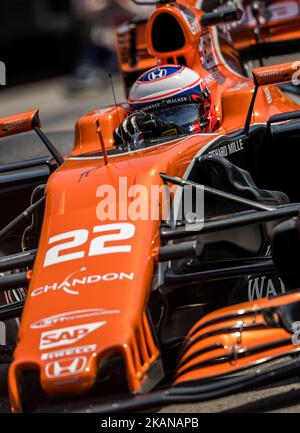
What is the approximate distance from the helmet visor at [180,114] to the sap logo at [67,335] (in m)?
2.09

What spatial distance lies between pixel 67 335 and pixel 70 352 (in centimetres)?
Result: 11

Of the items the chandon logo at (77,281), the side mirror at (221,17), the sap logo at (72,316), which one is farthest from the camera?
the side mirror at (221,17)

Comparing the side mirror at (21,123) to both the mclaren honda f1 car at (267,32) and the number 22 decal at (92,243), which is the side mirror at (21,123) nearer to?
the number 22 decal at (92,243)

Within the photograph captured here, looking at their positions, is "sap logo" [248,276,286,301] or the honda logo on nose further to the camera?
the honda logo on nose

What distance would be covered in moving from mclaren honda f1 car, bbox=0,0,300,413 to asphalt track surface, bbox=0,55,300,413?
0.13 meters

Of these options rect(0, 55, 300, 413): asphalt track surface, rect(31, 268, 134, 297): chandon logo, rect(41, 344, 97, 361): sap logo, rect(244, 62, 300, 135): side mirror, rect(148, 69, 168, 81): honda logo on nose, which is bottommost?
rect(0, 55, 300, 413): asphalt track surface

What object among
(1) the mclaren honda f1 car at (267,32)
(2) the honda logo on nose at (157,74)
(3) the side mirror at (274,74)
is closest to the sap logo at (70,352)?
(3) the side mirror at (274,74)

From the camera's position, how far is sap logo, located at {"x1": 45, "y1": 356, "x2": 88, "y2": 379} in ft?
12.6

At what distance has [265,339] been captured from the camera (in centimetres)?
410

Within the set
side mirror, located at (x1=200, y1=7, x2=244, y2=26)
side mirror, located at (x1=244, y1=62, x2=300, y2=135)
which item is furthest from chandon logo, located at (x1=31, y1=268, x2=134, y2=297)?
→ side mirror, located at (x1=200, y1=7, x2=244, y2=26)

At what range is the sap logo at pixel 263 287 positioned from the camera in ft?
16.3

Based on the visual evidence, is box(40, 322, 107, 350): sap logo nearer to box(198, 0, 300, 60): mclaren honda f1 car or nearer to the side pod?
the side pod
